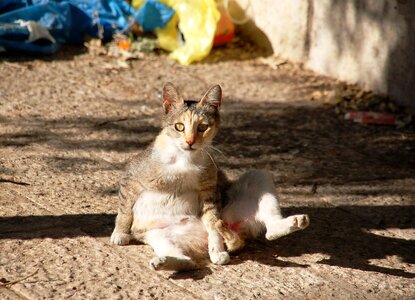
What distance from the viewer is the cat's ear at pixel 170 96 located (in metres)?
4.80

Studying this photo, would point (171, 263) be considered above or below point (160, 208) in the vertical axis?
below

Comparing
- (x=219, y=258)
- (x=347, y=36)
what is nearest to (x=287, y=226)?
(x=219, y=258)

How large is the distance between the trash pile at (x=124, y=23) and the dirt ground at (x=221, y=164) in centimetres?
17

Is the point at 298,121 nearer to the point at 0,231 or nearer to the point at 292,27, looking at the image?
the point at 292,27

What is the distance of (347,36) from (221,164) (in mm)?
2654

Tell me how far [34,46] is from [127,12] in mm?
1228

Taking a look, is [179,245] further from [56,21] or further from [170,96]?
[56,21]

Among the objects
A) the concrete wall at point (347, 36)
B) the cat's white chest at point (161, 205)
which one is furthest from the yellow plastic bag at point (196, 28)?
the cat's white chest at point (161, 205)

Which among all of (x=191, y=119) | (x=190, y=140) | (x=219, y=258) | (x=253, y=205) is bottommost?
(x=219, y=258)

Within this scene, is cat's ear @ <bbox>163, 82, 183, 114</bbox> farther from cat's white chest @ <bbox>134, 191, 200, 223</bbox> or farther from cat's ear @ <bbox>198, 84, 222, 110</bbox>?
cat's white chest @ <bbox>134, 191, 200, 223</bbox>

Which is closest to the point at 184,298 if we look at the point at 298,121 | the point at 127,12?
the point at 298,121

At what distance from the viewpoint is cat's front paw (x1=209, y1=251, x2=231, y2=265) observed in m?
4.68

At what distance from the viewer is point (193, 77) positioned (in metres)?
8.30

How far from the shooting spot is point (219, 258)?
184 inches
